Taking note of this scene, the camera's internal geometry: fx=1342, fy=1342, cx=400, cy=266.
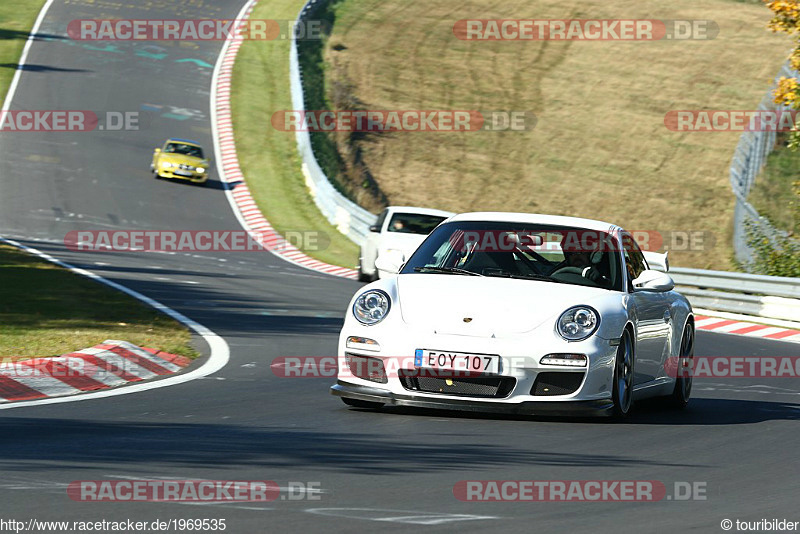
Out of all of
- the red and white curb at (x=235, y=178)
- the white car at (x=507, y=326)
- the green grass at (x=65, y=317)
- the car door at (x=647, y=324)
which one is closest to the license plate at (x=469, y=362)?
the white car at (x=507, y=326)

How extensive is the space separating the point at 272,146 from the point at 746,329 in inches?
953

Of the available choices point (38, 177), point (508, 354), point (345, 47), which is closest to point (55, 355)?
point (508, 354)

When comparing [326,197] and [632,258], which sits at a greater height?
[632,258]

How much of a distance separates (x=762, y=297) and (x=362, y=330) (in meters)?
14.0

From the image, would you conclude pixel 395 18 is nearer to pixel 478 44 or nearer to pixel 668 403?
pixel 478 44

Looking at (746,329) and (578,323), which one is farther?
(746,329)

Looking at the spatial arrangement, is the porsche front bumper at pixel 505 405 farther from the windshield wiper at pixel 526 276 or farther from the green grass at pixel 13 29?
the green grass at pixel 13 29

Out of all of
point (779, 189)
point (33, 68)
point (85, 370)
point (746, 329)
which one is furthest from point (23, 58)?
point (85, 370)

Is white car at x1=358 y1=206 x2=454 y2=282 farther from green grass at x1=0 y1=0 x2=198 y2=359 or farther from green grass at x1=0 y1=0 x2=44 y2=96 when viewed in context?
green grass at x1=0 y1=0 x2=44 y2=96

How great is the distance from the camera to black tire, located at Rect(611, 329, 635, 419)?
9.27m

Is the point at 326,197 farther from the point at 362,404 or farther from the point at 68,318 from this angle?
the point at 362,404

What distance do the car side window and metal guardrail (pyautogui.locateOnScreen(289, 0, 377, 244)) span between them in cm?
2033

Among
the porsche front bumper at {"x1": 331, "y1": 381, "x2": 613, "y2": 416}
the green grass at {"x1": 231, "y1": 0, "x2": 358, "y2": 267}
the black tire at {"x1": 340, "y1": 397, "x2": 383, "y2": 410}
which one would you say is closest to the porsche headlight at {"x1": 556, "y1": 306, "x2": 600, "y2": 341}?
the porsche front bumper at {"x1": 331, "y1": 381, "x2": 613, "y2": 416}

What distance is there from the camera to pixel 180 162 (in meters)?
37.1
